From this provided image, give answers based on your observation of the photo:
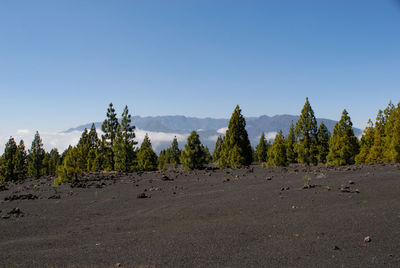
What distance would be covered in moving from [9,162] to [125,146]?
115 feet

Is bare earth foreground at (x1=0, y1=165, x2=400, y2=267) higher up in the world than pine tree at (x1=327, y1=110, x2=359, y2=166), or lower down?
lower down

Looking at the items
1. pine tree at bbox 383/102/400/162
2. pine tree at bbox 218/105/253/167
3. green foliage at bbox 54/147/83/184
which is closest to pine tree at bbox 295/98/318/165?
pine tree at bbox 218/105/253/167

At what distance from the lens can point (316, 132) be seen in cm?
4697

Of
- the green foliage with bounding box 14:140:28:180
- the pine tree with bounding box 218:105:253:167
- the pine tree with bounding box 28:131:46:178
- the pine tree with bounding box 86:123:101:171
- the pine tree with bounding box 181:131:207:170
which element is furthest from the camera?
the pine tree with bounding box 28:131:46:178

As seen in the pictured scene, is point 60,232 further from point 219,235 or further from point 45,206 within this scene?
point 45,206

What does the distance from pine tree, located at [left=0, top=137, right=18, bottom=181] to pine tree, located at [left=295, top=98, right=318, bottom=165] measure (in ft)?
200

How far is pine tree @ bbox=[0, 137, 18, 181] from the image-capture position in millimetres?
62250

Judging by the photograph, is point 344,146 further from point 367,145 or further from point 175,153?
point 175,153

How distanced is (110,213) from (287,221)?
8689mm

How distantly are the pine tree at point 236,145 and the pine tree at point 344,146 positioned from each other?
39.8 feet

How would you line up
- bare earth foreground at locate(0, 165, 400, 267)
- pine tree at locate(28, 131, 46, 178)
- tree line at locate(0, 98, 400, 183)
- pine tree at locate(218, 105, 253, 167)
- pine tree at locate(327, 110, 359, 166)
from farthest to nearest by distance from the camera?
pine tree at locate(28, 131, 46, 178), pine tree at locate(218, 105, 253, 167), pine tree at locate(327, 110, 359, 166), tree line at locate(0, 98, 400, 183), bare earth foreground at locate(0, 165, 400, 267)

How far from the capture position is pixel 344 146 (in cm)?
3969

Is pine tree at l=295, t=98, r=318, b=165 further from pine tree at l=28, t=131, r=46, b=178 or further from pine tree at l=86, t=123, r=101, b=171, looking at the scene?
pine tree at l=28, t=131, r=46, b=178

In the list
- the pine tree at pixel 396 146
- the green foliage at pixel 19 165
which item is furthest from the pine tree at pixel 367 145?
the green foliage at pixel 19 165
